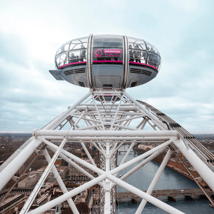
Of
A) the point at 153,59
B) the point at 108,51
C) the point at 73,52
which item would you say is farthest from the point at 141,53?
the point at 73,52

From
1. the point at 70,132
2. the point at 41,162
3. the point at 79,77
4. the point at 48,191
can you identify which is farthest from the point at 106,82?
the point at 41,162

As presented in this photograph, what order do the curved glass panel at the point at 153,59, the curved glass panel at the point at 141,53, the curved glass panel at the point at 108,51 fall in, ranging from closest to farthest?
the curved glass panel at the point at 108,51
the curved glass panel at the point at 141,53
the curved glass panel at the point at 153,59

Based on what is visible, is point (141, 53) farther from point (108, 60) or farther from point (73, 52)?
point (73, 52)

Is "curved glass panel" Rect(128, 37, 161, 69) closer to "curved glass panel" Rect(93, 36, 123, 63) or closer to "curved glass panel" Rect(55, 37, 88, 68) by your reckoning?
"curved glass panel" Rect(93, 36, 123, 63)

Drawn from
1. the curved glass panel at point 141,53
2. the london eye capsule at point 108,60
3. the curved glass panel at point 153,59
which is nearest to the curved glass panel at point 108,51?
the london eye capsule at point 108,60

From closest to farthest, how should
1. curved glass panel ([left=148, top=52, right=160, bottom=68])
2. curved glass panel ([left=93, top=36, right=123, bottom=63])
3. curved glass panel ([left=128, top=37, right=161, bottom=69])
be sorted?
curved glass panel ([left=93, top=36, right=123, bottom=63]), curved glass panel ([left=128, top=37, right=161, bottom=69]), curved glass panel ([left=148, top=52, right=160, bottom=68])

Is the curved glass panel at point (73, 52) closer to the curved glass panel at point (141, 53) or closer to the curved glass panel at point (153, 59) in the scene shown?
the curved glass panel at point (141, 53)

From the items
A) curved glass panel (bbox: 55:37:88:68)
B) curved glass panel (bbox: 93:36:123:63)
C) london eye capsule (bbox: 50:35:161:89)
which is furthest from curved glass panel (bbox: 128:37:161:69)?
curved glass panel (bbox: 55:37:88:68)

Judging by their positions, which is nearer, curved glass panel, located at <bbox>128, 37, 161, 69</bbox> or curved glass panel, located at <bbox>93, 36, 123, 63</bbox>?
curved glass panel, located at <bbox>93, 36, 123, 63</bbox>
